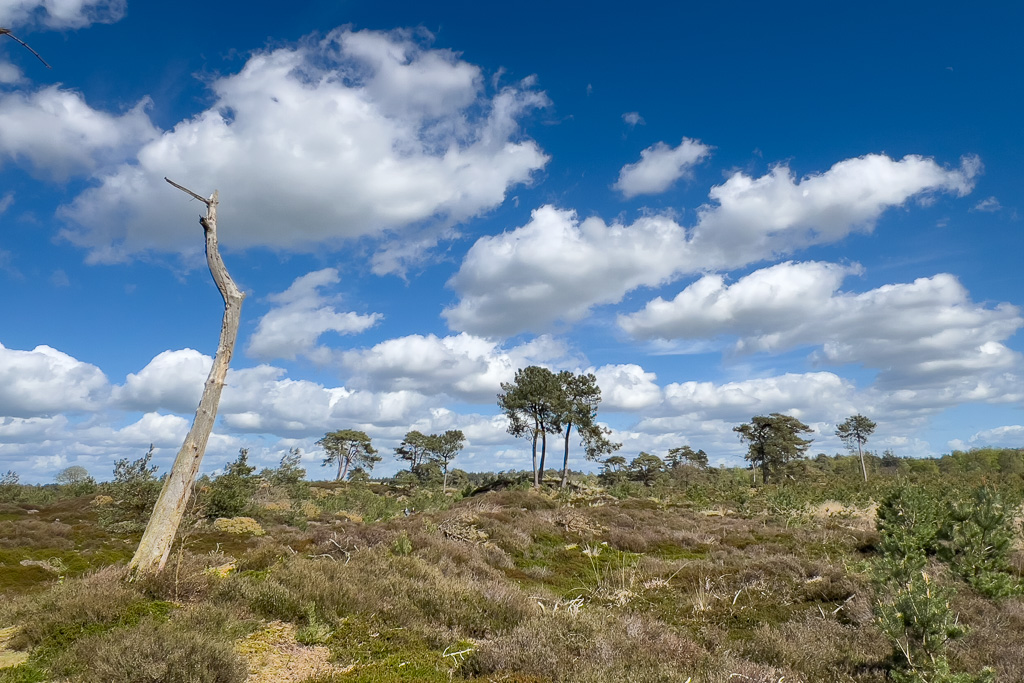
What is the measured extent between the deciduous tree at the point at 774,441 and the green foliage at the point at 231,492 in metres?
48.8

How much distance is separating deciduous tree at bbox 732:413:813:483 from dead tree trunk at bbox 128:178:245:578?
5689 centimetres

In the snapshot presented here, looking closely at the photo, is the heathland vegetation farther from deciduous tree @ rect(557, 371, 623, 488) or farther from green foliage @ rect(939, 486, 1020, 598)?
deciduous tree @ rect(557, 371, 623, 488)

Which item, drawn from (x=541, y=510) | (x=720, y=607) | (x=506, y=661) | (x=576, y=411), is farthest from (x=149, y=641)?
(x=576, y=411)

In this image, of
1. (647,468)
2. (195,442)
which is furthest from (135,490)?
(647,468)

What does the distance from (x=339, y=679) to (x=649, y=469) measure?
188 feet

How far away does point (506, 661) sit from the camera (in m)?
5.66

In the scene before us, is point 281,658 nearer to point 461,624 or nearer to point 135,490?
point 461,624

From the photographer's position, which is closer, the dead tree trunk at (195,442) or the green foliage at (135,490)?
the dead tree trunk at (195,442)

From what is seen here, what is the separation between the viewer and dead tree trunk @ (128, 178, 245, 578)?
812 centimetres

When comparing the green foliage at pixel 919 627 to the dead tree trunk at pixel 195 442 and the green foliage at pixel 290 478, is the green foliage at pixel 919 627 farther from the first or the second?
the green foliage at pixel 290 478

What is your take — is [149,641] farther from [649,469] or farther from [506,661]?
[649,469]

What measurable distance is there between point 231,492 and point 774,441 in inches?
1988

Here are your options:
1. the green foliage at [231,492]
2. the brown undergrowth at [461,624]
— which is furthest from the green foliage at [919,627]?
the green foliage at [231,492]

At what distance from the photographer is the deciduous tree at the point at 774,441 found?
181ft
